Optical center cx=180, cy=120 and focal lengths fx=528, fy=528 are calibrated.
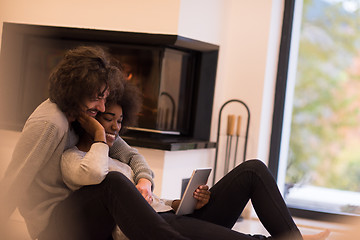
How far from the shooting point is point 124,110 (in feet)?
7.27

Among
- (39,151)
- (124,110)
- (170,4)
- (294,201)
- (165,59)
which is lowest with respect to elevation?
(294,201)

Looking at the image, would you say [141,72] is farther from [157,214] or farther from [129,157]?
[157,214]

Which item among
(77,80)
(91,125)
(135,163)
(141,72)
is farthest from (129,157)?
(141,72)

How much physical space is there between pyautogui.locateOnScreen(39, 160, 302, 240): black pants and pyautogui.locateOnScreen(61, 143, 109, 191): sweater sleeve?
1.4 inches

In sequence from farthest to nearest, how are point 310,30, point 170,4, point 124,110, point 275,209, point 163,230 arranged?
point 310,30 → point 170,4 → point 124,110 → point 275,209 → point 163,230

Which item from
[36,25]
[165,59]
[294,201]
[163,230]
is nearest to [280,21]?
[165,59]

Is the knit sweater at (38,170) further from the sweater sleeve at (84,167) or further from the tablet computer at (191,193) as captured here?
the tablet computer at (191,193)

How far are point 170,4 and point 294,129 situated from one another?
60.5 inches

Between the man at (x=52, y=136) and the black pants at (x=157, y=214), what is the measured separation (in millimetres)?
76

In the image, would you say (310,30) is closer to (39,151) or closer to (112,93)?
(112,93)

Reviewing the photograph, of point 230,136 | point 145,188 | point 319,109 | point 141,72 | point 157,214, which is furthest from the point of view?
point 319,109

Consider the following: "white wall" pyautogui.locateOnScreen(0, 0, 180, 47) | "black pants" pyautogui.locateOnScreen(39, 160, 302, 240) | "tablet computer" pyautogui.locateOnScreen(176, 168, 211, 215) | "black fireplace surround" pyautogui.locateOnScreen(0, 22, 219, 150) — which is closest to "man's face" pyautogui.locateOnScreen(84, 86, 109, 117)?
"black pants" pyautogui.locateOnScreen(39, 160, 302, 240)

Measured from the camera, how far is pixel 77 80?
187 cm

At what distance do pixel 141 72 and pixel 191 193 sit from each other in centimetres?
174
